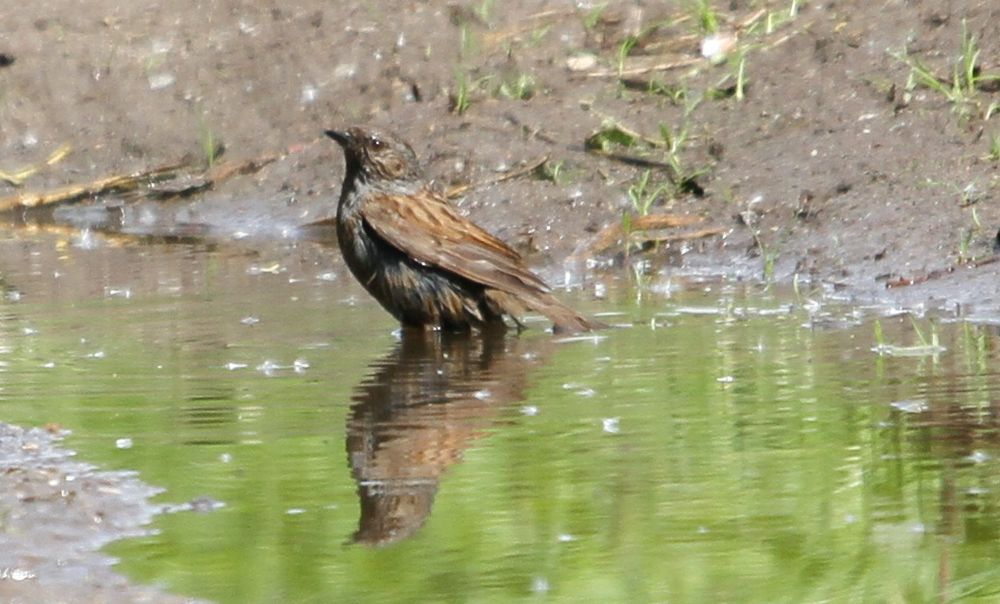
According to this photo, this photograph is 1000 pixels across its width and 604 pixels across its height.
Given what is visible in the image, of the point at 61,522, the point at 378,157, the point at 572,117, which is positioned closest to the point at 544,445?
the point at 61,522

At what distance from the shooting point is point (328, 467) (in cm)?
566

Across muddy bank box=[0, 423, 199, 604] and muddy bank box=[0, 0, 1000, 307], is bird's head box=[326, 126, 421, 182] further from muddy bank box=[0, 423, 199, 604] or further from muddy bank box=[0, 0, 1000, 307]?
muddy bank box=[0, 423, 199, 604]

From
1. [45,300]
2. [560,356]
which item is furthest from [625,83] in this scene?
[560,356]

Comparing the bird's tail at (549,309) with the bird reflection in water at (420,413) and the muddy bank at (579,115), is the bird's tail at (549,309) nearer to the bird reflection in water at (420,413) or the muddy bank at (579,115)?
the bird reflection in water at (420,413)

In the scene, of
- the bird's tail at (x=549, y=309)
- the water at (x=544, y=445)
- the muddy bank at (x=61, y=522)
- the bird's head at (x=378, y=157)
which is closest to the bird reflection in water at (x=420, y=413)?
the water at (x=544, y=445)

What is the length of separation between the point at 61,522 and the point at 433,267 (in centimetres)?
385

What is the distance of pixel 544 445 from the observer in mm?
5871

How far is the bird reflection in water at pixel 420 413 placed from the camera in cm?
522

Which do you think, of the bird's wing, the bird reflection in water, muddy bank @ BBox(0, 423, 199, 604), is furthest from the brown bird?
muddy bank @ BBox(0, 423, 199, 604)

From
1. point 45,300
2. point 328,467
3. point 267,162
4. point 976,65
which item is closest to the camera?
point 328,467

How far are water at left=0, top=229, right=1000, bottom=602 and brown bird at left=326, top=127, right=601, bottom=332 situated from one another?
0.17m

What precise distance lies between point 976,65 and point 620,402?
5094 millimetres

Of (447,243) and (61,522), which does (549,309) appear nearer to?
(447,243)

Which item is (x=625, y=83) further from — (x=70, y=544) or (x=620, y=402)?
(x=70, y=544)
